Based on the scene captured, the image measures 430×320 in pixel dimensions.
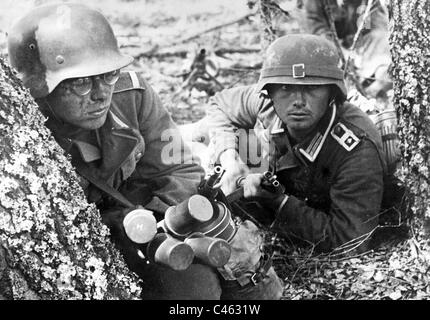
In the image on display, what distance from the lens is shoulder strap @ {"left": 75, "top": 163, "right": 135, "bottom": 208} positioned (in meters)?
2.77

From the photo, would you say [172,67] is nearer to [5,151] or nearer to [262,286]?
[262,286]

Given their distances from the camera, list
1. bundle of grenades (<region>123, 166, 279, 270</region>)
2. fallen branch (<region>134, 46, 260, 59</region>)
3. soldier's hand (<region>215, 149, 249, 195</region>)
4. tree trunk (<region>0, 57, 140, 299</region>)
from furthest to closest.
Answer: fallen branch (<region>134, 46, 260, 59</region>)
soldier's hand (<region>215, 149, 249, 195</region>)
bundle of grenades (<region>123, 166, 279, 270</region>)
tree trunk (<region>0, 57, 140, 299</region>)

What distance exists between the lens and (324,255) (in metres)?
3.45

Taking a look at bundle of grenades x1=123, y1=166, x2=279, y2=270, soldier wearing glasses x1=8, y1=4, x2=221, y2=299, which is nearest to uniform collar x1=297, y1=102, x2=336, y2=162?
soldier wearing glasses x1=8, y1=4, x2=221, y2=299

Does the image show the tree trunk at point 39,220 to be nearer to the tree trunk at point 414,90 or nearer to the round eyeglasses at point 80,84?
the round eyeglasses at point 80,84

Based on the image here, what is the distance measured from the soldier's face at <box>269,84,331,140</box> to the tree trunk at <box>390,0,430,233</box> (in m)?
0.63

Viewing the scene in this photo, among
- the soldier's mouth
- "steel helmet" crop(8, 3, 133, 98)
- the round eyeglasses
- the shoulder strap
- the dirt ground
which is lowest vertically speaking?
the dirt ground

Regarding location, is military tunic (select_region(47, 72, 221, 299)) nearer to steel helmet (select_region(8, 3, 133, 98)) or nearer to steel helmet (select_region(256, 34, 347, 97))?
steel helmet (select_region(8, 3, 133, 98))

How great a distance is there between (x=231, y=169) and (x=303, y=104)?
667 mm

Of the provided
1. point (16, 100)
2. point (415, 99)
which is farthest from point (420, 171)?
point (16, 100)

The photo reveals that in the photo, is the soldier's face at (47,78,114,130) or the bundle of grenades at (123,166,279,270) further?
the soldier's face at (47,78,114,130)

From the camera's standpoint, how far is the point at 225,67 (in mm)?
6098

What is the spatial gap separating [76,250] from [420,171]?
5.47 feet

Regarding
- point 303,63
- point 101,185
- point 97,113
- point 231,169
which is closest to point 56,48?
point 97,113
